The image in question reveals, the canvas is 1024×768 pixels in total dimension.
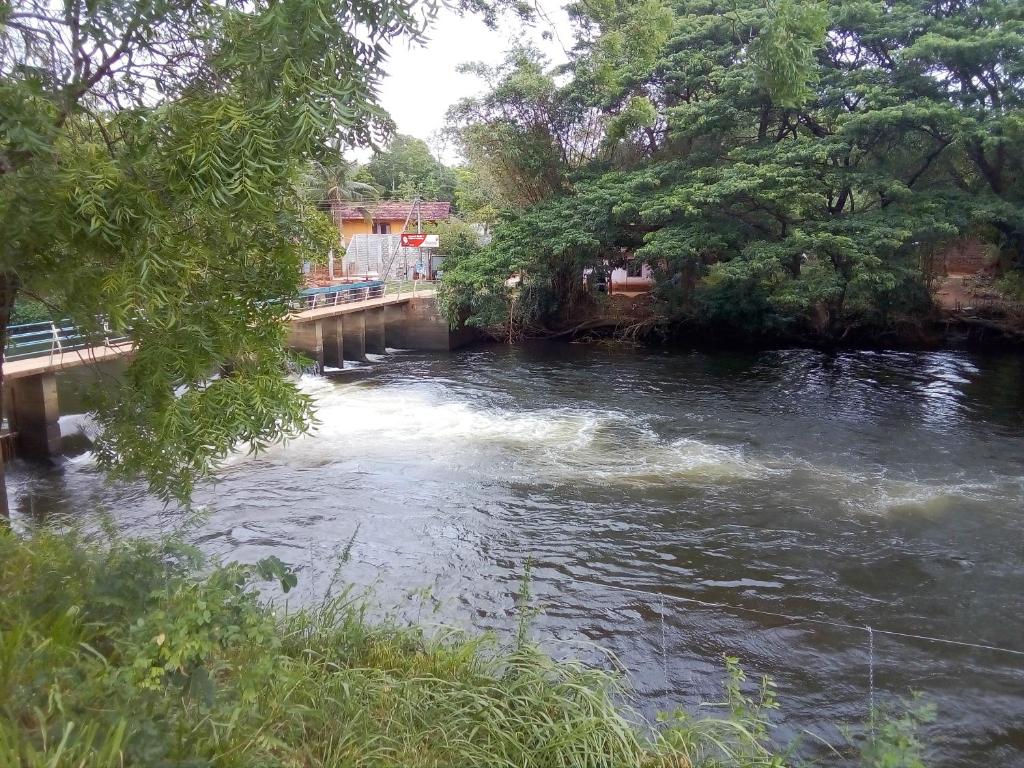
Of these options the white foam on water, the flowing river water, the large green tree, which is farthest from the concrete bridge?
the large green tree

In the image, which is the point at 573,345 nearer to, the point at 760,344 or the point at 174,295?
the point at 760,344

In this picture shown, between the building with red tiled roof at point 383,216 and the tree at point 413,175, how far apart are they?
4743 mm

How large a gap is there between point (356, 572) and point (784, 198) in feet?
51.9

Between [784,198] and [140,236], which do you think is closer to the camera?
[140,236]

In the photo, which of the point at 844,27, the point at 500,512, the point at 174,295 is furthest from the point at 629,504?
the point at 844,27

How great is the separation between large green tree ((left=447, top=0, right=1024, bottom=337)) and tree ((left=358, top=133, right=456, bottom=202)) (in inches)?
746

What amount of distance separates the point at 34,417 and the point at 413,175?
36.2m

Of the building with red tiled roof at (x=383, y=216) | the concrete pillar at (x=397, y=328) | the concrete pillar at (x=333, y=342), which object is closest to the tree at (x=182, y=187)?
the concrete pillar at (x=333, y=342)

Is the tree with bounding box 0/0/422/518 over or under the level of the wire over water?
over

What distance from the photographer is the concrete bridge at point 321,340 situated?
13.8m

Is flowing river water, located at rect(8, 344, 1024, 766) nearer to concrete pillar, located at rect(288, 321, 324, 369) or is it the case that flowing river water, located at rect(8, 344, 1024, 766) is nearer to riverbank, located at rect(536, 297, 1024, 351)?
concrete pillar, located at rect(288, 321, 324, 369)

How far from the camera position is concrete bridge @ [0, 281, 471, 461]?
13.8m

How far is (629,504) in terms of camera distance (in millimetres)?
11359

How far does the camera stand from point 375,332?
2683 centimetres
